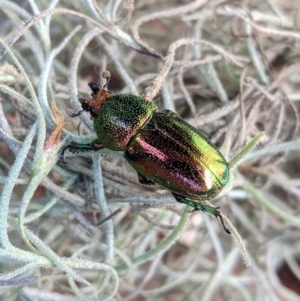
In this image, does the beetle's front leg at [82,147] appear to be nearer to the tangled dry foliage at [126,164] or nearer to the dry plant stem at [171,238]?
the tangled dry foliage at [126,164]

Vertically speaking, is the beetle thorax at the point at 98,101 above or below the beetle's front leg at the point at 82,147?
above

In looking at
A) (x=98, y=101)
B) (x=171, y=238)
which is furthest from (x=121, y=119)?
(x=171, y=238)

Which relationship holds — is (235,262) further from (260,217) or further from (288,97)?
(288,97)

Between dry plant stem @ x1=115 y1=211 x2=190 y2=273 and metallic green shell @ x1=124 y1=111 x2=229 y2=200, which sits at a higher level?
metallic green shell @ x1=124 y1=111 x2=229 y2=200

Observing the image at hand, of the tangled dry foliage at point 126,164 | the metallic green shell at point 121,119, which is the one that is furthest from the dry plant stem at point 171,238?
the metallic green shell at point 121,119

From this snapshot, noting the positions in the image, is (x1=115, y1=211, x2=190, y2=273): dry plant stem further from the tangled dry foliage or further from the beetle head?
the beetle head

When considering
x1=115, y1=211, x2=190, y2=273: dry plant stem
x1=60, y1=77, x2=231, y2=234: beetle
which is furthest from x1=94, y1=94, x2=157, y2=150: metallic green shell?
x1=115, y1=211, x2=190, y2=273: dry plant stem

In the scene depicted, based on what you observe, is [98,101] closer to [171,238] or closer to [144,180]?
[144,180]
